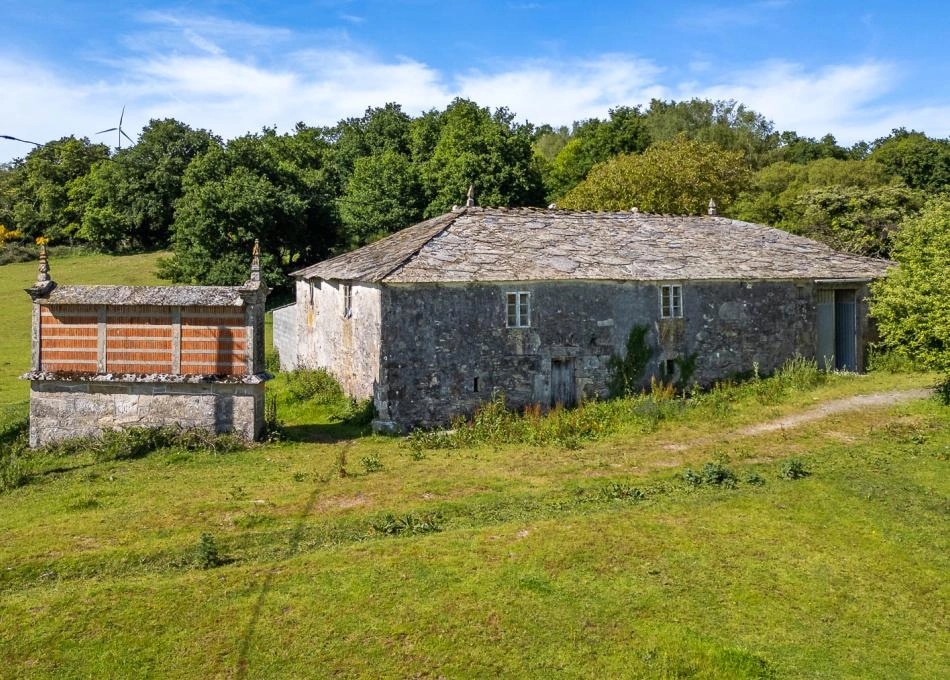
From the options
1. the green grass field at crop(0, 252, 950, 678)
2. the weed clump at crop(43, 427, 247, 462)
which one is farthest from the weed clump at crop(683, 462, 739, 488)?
the weed clump at crop(43, 427, 247, 462)

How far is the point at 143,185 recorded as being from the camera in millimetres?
52094

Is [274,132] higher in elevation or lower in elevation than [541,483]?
higher

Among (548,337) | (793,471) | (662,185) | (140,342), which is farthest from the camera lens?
(662,185)

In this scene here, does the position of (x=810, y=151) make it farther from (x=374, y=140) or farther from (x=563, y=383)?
(x=563, y=383)

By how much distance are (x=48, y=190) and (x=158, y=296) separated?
50.5 meters

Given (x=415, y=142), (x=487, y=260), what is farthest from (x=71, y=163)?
(x=487, y=260)

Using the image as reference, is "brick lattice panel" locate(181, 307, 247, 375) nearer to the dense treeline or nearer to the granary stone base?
the granary stone base

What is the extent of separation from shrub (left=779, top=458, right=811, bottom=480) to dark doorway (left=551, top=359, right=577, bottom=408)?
6477 millimetres

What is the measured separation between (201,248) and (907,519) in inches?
1252

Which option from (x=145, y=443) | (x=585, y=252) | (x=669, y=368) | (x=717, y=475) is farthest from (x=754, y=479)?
(x=145, y=443)

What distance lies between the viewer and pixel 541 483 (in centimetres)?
1342

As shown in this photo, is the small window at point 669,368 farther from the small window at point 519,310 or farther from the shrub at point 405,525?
the shrub at point 405,525

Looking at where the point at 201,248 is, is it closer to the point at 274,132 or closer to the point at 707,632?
the point at 707,632

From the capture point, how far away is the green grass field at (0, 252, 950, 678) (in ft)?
25.3
